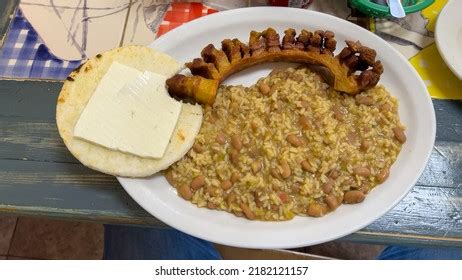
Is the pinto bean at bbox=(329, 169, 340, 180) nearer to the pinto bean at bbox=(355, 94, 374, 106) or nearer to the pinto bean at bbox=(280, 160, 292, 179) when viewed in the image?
the pinto bean at bbox=(280, 160, 292, 179)

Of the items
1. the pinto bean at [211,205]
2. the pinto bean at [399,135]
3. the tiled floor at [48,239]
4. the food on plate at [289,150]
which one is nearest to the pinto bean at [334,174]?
the food on plate at [289,150]

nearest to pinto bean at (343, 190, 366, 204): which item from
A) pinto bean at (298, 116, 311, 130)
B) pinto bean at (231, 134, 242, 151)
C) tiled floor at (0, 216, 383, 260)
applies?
pinto bean at (298, 116, 311, 130)

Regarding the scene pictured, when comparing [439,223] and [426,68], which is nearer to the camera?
[439,223]

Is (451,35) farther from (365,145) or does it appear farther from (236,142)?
(236,142)

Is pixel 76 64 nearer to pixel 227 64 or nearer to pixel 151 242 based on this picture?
pixel 227 64

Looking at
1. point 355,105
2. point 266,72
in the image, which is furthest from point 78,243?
point 355,105

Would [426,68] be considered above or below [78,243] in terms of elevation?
above

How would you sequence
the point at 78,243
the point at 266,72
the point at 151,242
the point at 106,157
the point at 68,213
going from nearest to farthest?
1. the point at 106,157
2. the point at 68,213
3. the point at 266,72
4. the point at 151,242
5. the point at 78,243

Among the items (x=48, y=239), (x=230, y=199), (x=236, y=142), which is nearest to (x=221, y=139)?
(x=236, y=142)
